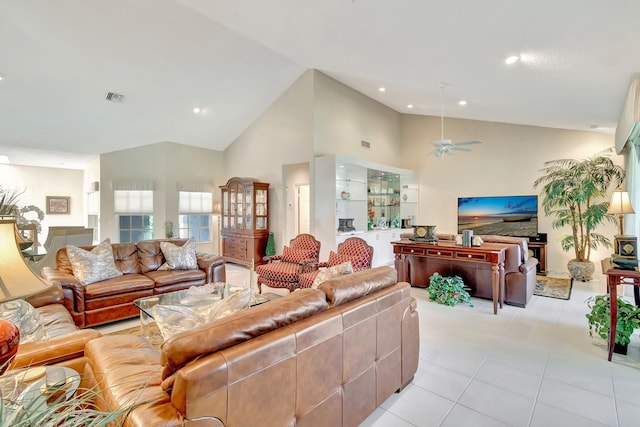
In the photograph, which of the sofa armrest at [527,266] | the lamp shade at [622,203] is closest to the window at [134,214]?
the sofa armrest at [527,266]

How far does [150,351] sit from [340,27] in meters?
3.82

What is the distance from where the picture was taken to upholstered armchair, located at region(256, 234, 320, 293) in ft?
14.1

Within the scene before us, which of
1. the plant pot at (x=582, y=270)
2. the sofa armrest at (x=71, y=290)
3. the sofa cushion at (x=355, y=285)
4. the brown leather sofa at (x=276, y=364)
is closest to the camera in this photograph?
the brown leather sofa at (x=276, y=364)

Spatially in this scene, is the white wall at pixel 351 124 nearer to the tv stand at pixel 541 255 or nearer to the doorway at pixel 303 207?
the doorway at pixel 303 207

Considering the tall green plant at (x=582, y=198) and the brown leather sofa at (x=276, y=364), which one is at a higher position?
the tall green plant at (x=582, y=198)

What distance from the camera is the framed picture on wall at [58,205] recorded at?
8.59 metres

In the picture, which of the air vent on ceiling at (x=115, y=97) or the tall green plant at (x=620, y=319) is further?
the air vent on ceiling at (x=115, y=97)

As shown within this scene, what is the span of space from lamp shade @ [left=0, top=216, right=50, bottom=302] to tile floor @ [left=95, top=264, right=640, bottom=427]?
1975 millimetres

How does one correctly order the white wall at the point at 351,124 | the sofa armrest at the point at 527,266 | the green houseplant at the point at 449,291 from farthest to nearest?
1. the white wall at the point at 351,124
2. the green houseplant at the point at 449,291
3. the sofa armrest at the point at 527,266

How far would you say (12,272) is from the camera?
3.08 ft

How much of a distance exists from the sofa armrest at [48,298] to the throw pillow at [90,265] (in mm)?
439

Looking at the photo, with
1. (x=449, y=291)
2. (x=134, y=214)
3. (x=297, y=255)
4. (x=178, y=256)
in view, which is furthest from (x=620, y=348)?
(x=134, y=214)

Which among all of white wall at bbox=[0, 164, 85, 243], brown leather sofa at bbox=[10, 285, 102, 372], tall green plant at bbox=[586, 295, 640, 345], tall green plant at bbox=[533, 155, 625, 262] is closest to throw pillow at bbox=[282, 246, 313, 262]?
brown leather sofa at bbox=[10, 285, 102, 372]

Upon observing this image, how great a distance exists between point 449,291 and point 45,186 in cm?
1053
